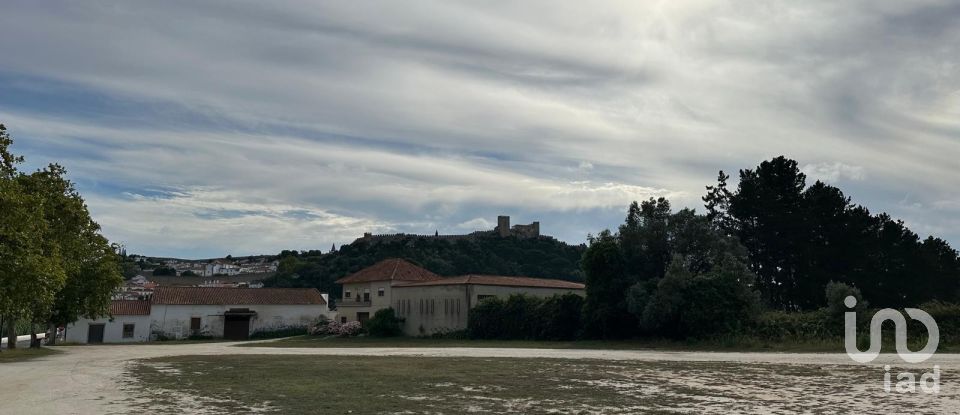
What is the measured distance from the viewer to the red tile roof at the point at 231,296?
61.6 metres

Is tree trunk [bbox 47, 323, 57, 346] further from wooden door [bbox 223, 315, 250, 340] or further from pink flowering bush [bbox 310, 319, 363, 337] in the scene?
pink flowering bush [bbox 310, 319, 363, 337]

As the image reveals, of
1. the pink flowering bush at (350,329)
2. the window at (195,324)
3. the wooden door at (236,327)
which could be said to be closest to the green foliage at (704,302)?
the pink flowering bush at (350,329)

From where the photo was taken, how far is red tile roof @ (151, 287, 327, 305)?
61625 millimetres

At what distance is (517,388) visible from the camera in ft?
52.1

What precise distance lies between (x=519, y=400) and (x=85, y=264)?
105 feet

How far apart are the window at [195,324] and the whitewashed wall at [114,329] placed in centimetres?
335

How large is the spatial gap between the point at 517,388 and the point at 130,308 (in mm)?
53801

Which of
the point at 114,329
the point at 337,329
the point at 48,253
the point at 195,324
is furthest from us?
the point at 195,324

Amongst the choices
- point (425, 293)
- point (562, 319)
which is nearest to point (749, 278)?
point (562, 319)

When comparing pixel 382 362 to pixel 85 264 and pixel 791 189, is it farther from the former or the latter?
pixel 791 189

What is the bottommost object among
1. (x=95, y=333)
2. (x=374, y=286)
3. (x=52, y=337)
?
(x=95, y=333)

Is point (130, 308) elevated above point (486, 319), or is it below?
below

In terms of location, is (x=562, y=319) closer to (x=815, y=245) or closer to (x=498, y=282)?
(x=498, y=282)

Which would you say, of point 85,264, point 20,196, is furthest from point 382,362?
point 85,264
